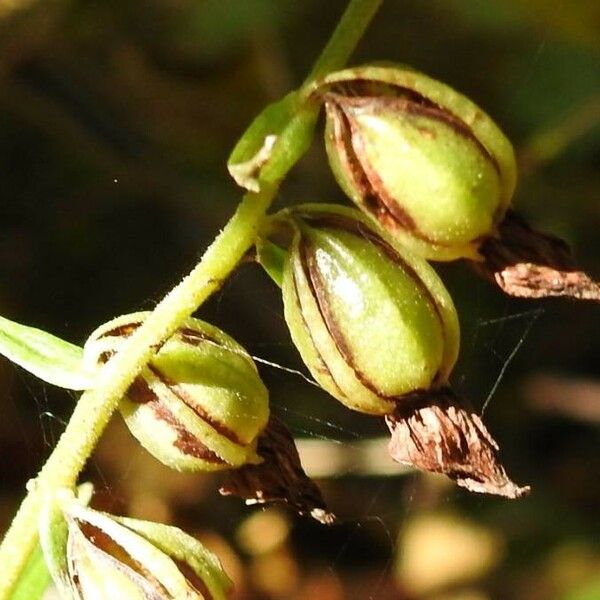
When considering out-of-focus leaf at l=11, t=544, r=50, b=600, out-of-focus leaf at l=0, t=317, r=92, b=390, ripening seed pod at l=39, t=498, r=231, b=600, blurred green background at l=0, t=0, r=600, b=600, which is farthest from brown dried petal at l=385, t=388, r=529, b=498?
blurred green background at l=0, t=0, r=600, b=600

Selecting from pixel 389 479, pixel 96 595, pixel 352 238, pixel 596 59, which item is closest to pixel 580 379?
pixel 389 479

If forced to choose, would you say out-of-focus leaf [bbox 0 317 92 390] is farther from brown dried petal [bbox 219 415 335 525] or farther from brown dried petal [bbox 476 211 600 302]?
brown dried petal [bbox 476 211 600 302]

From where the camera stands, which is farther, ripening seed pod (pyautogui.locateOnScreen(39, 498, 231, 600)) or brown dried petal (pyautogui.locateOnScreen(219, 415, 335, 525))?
brown dried petal (pyautogui.locateOnScreen(219, 415, 335, 525))

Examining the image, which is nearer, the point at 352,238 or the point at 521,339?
the point at 352,238

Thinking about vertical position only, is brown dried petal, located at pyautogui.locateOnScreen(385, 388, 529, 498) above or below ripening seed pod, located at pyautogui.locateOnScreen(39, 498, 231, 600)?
above

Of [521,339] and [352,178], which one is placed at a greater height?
[352,178]

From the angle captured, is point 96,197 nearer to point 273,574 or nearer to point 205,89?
point 205,89
